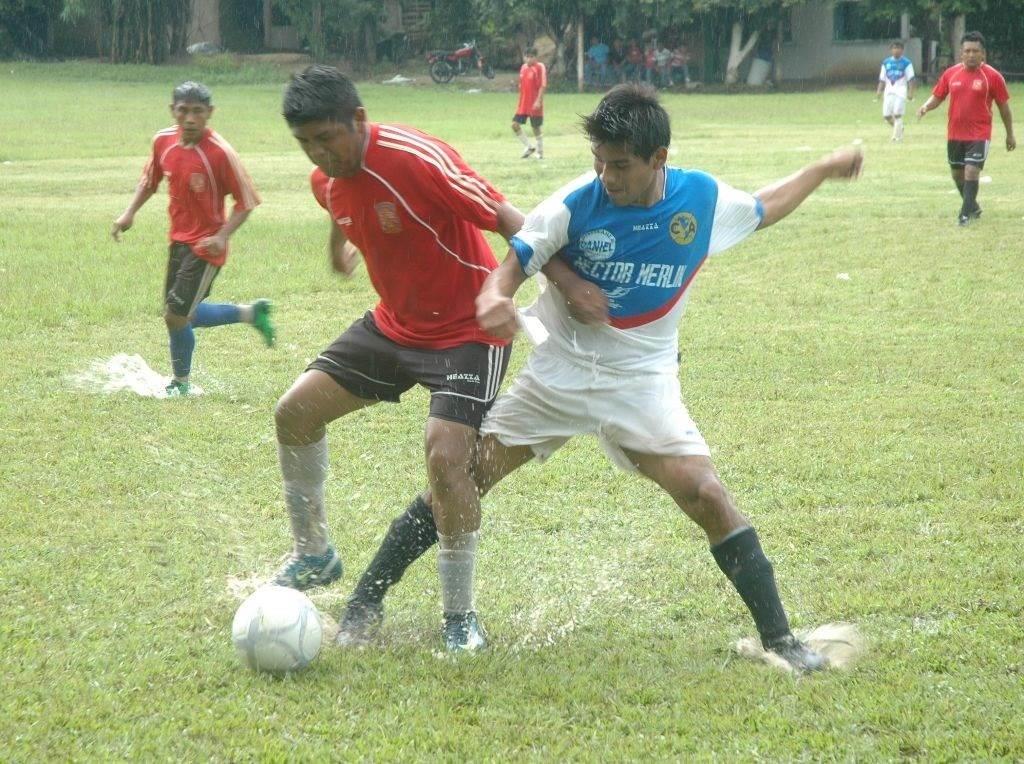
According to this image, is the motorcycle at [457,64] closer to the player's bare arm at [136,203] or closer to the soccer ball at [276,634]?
the player's bare arm at [136,203]

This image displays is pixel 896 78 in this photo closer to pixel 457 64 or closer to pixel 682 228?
pixel 682 228

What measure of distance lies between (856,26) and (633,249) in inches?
1600

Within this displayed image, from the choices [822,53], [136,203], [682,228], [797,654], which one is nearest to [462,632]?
[797,654]

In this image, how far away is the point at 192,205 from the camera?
25.0ft

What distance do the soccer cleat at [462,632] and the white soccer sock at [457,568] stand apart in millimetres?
21

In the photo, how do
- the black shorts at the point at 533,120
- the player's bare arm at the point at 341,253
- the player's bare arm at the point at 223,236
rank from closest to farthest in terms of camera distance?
1. the player's bare arm at the point at 341,253
2. the player's bare arm at the point at 223,236
3. the black shorts at the point at 533,120

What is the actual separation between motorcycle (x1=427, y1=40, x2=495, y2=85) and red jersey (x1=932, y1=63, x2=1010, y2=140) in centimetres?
2845

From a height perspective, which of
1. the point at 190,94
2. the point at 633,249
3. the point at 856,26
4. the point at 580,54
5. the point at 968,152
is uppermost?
the point at 856,26

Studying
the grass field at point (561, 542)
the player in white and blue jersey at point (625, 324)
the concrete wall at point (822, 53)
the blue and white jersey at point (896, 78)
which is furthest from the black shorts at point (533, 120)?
the concrete wall at point (822, 53)

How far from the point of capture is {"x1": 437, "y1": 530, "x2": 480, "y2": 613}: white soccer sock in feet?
13.3

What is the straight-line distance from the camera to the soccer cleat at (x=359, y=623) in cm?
412

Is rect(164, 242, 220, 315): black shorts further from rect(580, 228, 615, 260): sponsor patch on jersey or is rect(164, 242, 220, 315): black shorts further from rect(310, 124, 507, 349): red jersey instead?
rect(580, 228, 615, 260): sponsor patch on jersey

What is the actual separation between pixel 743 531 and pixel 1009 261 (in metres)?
8.40

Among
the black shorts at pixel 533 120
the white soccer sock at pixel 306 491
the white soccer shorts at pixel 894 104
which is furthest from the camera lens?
the white soccer shorts at pixel 894 104
